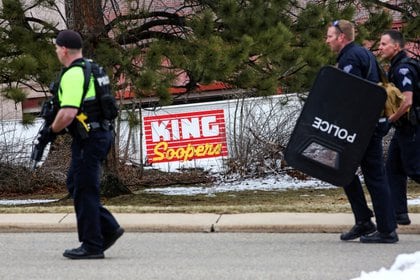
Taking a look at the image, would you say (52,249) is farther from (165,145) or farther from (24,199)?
(165,145)

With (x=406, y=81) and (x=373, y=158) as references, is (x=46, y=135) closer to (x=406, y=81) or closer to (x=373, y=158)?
(x=373, y=158)

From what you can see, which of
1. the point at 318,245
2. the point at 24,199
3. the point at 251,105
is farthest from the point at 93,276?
the point at 251,105

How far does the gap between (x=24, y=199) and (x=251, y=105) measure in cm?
449

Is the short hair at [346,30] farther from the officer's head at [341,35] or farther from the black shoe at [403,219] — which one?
the black shoe at [403,219]

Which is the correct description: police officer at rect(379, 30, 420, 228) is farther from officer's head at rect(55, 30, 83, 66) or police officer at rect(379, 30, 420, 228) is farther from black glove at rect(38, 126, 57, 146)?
black glove at rect(38, 126, 57, 146)

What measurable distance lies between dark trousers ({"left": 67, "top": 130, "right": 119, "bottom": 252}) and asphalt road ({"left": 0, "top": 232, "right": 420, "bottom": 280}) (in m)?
0.24

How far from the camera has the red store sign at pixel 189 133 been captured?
52.9ft

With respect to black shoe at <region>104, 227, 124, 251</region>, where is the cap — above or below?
above

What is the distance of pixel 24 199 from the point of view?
47.3 ft

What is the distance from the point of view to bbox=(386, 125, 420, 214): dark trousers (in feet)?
27.0

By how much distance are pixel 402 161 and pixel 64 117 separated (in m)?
3.58

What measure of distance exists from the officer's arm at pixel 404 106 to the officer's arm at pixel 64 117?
288 cm

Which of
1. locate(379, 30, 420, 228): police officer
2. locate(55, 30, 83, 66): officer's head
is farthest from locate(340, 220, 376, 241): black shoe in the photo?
locate(55, 30, 83, 66): officer's head

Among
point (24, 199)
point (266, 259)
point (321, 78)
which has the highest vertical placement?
point (321, 78)
